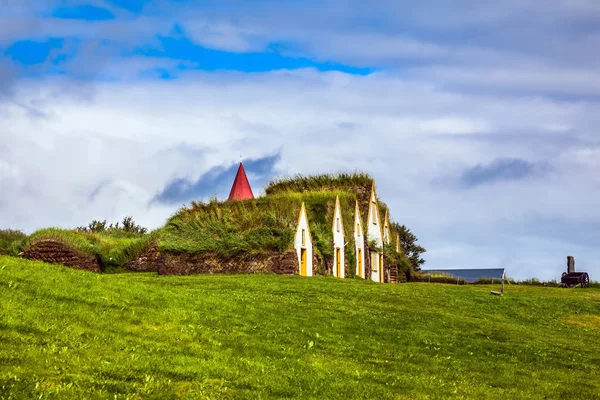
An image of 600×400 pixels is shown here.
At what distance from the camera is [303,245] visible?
5300 centimetres

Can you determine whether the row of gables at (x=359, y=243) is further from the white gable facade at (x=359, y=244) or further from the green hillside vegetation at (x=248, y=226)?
the green hillside vegetation at (x=248, y=226)

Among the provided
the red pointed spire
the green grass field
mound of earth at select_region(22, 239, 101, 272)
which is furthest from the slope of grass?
the green grass field

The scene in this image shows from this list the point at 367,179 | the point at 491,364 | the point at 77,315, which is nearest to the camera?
the point at 77,315

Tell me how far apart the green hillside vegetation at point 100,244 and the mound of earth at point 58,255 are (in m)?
0.35

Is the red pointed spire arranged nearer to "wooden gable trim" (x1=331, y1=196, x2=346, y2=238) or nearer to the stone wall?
"wooden gable trim" (x1=331, y1=196, x2=346, y2=238)

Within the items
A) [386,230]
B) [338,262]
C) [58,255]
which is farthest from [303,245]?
[386,230]

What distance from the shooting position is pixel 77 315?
2062cm

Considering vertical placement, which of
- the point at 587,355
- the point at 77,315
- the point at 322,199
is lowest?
the point at 587,355

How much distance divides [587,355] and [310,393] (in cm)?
1524

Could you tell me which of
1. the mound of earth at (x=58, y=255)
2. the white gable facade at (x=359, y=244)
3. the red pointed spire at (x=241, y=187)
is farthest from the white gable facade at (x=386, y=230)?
the mound of earth at (x=58, y=255)

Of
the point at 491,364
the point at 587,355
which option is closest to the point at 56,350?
the point at 491,364

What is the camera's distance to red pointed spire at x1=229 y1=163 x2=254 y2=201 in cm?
6900

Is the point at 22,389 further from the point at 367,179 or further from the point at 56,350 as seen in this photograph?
the point at 367,179

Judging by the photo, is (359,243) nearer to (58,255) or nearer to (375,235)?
(375,235)
